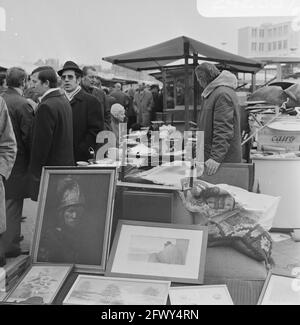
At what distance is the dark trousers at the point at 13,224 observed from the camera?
2.07m

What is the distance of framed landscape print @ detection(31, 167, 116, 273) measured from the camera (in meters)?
1.59

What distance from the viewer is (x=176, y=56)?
168 cm

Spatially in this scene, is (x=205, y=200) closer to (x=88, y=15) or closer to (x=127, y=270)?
(x=127, y=270)

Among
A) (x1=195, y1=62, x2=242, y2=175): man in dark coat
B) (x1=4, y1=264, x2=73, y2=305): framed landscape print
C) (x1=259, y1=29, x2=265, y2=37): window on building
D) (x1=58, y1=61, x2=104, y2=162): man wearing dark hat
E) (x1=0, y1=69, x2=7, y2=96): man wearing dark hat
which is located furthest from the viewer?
(x1=0, y1=69, x2=7, y2=96): man wearing dark hat

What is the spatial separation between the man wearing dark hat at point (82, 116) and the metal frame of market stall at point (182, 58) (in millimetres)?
259

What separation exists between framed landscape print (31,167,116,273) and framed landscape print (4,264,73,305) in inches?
1.7

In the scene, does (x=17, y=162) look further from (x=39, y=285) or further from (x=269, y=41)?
(x=269, y=41)

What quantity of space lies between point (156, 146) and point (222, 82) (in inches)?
14.8

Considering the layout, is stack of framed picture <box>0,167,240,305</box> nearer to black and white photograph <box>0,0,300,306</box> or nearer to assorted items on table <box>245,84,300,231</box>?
black and white photograph <box>0,0,300,306</box>

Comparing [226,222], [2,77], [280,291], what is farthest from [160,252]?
[2,77]

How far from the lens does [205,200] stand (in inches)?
69.1

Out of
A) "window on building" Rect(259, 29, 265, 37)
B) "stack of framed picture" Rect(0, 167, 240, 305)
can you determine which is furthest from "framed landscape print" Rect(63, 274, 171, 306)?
"window on building" Rect(259, 29, 265, 37)
